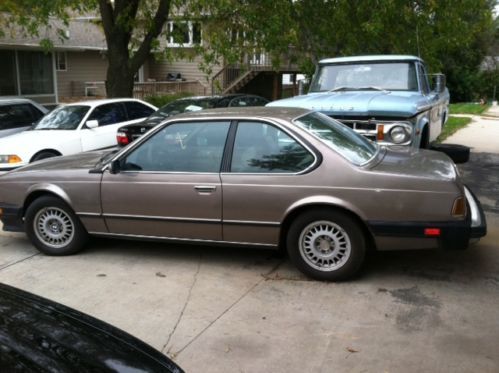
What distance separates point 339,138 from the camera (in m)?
5.33

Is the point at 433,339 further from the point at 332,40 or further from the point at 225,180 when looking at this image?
the point at 332,40

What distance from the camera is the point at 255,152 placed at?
204 inches

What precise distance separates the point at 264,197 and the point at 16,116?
796 cm

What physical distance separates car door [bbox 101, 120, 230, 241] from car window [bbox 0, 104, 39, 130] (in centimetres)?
638

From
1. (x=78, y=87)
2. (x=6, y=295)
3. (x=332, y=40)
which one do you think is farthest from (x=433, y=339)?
(x=78, y=87)

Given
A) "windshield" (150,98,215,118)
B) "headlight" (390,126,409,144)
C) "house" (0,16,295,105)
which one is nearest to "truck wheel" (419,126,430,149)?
"headlight" (390,126,409,144)

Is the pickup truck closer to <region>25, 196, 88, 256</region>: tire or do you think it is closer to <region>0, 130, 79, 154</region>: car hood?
<region>25, 196, 88, 256</region>: tire

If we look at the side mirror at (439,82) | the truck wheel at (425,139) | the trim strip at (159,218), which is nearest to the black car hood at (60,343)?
the trim strip at (159,218)

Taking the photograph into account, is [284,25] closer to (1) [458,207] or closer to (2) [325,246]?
(2) [325,246]

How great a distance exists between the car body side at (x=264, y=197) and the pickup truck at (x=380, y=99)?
1.06m

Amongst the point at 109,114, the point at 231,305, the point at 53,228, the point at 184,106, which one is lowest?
the point at 231,305

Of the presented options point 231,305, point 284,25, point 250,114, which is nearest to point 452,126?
point 284,25

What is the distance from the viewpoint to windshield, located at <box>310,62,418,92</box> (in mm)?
8531

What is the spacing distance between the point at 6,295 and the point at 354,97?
5777 mm
